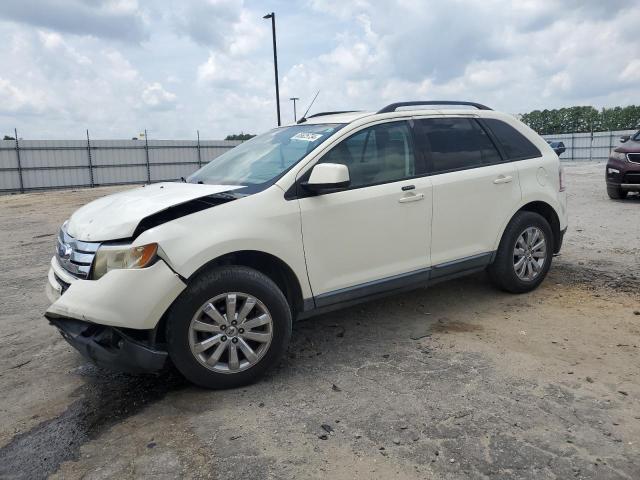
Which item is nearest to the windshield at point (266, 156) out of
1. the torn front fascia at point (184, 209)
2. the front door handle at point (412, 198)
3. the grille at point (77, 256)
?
the torn front fascia at point (184, 209)

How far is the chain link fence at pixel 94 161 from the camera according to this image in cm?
2556

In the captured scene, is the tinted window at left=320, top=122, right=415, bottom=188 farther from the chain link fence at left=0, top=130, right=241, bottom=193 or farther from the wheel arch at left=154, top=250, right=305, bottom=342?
the chain link fence at left=0, top=130, right=241, bottom=193

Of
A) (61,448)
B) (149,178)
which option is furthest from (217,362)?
(149,178)

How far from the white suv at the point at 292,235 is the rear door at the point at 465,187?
13 millimetres

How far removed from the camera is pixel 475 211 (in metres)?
4.61

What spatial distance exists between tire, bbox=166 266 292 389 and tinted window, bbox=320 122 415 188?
1.10 metres

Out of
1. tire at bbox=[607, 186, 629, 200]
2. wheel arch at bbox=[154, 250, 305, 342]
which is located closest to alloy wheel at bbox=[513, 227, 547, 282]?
wheel arch at bbox=[154, 250, 305, 342]

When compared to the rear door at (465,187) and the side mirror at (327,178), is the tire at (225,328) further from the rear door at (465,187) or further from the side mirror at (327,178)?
the rear door at (465,187)

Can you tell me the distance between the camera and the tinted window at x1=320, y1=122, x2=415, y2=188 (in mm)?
4008

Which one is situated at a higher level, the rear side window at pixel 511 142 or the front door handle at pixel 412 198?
the rear side window at pixel 511 142

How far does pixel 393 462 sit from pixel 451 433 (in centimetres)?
41

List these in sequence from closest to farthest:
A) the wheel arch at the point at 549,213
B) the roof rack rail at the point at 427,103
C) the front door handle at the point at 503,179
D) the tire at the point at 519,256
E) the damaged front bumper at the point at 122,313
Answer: the damaged front bumper at the point at 122,313, the roof rack rail at the point at 427,103, the front door handle at the point at 503,179, the tire at the point at 519,256, the wheel arch at the point at 549,213

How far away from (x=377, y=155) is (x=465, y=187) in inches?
35.1

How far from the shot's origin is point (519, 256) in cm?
502
